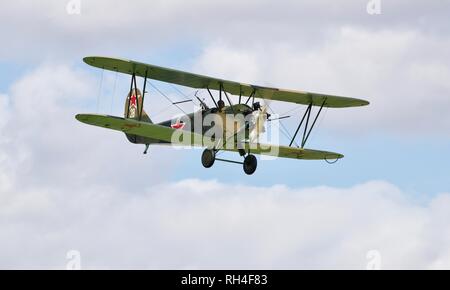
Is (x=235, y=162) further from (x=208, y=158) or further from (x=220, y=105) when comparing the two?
(x=220, y=105)

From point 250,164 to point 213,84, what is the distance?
2584mm

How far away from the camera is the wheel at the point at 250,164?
29969 mm

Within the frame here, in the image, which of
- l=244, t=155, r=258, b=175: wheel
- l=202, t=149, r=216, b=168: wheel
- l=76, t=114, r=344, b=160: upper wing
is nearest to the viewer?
l=76, t=114, r=344, b=160: upper wing

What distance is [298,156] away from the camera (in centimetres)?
3225

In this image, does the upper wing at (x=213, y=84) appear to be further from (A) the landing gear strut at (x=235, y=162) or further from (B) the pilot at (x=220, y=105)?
(A) the landing gear strut at (x=235, y=162)

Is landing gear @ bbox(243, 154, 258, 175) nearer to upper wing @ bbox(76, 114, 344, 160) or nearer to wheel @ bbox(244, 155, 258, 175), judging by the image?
wheel @ bbox(244, 155, 258, 175)

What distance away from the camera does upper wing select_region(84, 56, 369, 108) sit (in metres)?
28.3

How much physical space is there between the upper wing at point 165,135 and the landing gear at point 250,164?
344 millimetres

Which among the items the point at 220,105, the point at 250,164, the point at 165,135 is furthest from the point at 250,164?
the point at 165,135

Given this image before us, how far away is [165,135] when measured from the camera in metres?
29.0

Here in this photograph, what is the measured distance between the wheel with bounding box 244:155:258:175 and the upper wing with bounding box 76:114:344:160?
1.14ft

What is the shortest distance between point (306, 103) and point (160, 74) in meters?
5.24
